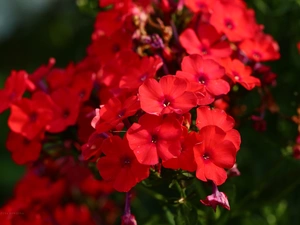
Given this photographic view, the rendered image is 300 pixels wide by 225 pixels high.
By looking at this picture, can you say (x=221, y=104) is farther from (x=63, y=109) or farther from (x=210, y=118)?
(x=63, y=109)

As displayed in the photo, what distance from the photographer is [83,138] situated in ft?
4.75

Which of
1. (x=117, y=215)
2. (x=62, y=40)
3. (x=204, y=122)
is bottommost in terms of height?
(x=62, y=40)

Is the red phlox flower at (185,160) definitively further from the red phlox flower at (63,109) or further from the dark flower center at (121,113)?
the red phlox flower at (63,109)

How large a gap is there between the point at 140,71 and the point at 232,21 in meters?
0.31

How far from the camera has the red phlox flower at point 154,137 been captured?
1180mm

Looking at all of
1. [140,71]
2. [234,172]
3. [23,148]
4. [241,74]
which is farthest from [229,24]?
[23,148]

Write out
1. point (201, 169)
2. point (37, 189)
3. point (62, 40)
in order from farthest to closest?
point (62, 40)
point (37, 189)
point (201, 169)

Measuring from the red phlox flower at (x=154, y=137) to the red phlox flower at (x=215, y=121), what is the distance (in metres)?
0.06

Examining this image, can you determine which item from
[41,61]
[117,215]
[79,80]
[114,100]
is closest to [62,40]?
[41,61]

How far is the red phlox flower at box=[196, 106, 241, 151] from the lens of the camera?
1.23 m

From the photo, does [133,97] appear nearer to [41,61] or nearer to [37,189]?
[37,189]

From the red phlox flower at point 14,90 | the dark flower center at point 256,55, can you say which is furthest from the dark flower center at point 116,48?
the dark flower center at point 256,55

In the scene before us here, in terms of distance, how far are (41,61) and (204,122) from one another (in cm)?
288

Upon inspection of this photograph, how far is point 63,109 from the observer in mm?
1472
